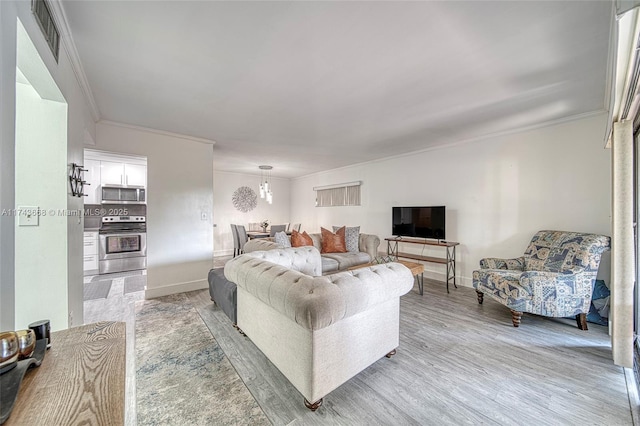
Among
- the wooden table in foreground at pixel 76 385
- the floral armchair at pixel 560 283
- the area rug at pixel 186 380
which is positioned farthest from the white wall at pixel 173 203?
the floral armchair at pixel 560 283

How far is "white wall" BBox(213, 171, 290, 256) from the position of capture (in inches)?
272

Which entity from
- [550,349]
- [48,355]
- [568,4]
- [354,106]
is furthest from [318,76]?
[550,349]

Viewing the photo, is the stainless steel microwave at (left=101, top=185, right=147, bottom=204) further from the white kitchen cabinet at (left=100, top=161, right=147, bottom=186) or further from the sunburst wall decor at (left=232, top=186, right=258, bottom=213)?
the sunburst wall decor at (left=232, top=186, right=258, bottom=213)

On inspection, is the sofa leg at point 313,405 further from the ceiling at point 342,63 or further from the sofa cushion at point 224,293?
the ceiling at point 342,63

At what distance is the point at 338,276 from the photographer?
1728 mm

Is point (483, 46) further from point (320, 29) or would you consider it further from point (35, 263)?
point (35, 263)

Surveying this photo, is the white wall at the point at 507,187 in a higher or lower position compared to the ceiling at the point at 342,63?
lower

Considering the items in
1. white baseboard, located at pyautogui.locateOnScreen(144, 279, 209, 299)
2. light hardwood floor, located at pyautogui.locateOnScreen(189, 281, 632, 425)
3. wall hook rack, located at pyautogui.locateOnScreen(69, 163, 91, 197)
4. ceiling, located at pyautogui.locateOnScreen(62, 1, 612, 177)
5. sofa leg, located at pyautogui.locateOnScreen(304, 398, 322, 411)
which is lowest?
light hardwood floor, located at pyautogui.locateOnScreen(189, 281, 632, 425)

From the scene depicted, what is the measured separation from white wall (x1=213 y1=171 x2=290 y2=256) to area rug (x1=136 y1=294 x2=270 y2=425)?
169 inches

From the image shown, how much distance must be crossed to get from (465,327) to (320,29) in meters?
3.10

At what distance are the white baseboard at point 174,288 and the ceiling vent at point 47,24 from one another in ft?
9.88

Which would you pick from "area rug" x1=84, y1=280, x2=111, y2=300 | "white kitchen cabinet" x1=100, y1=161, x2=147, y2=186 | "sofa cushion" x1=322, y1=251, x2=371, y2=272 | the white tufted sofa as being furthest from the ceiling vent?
"white kitchen cabinet" x1=100, y1=161, x2=147, y2=186

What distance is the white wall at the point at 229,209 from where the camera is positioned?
272 inches

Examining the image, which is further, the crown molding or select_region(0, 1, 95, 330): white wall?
the crown molding
